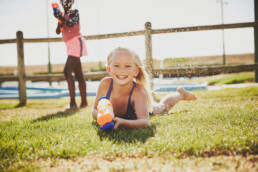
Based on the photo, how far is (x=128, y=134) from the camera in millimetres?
1921

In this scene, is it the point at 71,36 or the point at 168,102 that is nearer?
the point at 168,102

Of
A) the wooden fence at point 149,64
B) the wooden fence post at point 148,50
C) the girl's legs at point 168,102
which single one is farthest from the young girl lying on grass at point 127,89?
the wooden fence at point 149,64

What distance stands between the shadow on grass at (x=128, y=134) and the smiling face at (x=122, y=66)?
52 centimetres

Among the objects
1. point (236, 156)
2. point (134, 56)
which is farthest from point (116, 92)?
point (236, 156)

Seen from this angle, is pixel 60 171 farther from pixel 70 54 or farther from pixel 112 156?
pixel 70 54

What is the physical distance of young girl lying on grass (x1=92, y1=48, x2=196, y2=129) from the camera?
218cm

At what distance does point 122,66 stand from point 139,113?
1.69 ft

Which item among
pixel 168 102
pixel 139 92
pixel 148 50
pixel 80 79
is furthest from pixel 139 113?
pixel 148 50

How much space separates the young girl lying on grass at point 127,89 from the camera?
2.18 m

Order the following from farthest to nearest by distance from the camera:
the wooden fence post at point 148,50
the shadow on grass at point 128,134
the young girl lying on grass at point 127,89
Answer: the wooden fence post at point 148,50 → the young girl lying on grass at point 127,89 → the shadow on grass at point 128,134

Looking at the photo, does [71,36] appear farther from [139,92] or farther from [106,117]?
[106,117]

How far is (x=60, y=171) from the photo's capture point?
1.29 meters

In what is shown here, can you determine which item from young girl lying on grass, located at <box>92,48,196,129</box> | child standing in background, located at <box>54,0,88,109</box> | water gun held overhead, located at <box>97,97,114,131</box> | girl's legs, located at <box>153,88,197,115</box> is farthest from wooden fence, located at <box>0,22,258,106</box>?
water gun held overhead, located at <box>97,97,114,131</box>

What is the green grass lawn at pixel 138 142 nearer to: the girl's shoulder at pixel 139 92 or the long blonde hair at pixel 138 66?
the girl's shoulder at pixel 139 92
